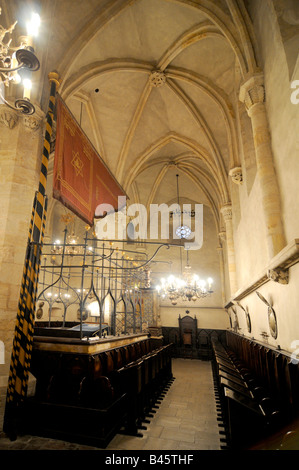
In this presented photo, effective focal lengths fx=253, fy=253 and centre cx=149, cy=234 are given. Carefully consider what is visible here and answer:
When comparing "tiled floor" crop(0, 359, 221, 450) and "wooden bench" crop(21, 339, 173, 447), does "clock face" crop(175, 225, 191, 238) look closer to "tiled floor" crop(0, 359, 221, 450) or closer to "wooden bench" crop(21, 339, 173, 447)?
"tiled floor" crop(0, 359, 221, 450)

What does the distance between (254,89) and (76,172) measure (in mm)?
4448

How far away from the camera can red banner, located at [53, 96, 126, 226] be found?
5.74 meters

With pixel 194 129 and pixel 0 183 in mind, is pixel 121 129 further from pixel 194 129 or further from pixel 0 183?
pixel 0 183

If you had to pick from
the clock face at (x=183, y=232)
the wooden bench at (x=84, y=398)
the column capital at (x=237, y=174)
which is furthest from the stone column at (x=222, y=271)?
the wooden bench at (x=84, y=398)

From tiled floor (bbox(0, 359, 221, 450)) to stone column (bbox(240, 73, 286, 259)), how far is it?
2.97 metres

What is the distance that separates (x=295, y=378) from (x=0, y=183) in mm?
5665

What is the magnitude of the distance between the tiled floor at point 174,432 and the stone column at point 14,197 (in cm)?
150

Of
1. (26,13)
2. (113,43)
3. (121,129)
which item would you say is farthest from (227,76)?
(26,13)

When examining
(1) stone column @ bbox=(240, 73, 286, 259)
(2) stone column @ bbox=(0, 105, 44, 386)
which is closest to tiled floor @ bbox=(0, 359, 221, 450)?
(2) stone column @ bbox=(0, 105, 44, 386)

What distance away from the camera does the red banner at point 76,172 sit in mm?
5738

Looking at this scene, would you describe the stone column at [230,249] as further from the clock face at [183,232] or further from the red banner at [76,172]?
the clock face at [183,232]

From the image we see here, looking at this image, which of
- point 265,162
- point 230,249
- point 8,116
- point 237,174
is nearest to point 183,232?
point 230,249

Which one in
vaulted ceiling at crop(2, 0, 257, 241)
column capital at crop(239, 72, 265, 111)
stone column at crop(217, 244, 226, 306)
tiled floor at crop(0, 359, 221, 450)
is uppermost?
vaulted ceiling at crop(2, 0, 257, 241)

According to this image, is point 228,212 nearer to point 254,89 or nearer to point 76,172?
point 254,89
